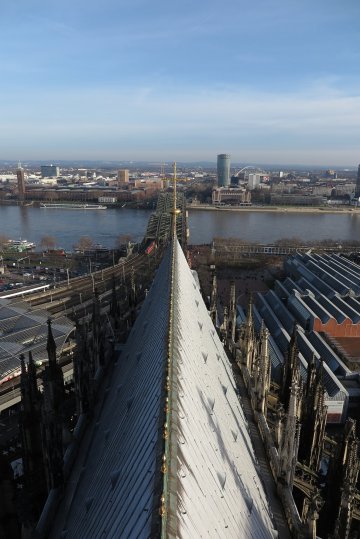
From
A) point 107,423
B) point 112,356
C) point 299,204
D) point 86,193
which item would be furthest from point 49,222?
point 107,423

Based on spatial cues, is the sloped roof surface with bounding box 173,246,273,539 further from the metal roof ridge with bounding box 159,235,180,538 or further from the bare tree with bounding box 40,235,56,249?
the bare tree with bounding box 40,235,56,249

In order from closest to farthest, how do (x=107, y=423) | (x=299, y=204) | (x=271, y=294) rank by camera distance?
(x=107, y=423) → (x=271, y=294) → (x=299, y=204)

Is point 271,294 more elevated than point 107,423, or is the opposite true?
point 107,423

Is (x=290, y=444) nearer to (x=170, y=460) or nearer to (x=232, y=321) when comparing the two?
(x=170, y=460)

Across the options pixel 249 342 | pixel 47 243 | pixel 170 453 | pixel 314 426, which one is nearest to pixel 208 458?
pixel 170 453

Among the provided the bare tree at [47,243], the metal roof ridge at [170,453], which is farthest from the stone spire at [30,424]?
the bare tree at [47,243]

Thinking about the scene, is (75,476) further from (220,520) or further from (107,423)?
(220,520)
